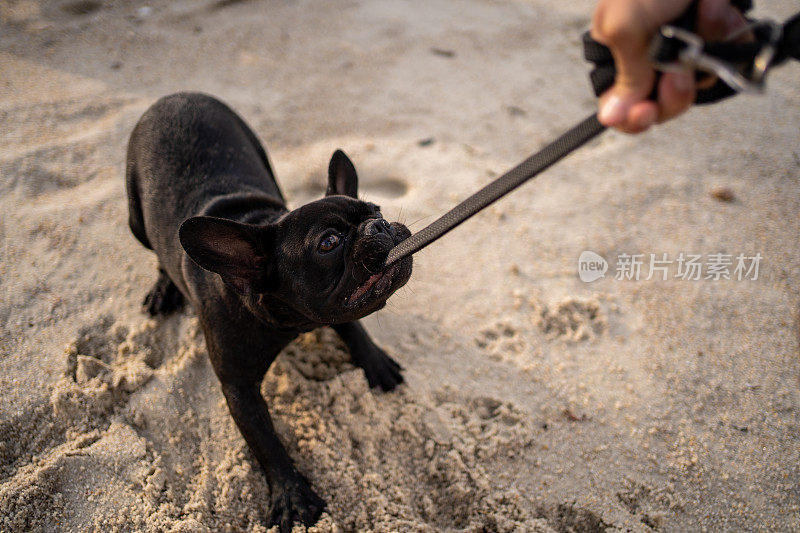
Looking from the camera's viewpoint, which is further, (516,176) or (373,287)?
(373,287)

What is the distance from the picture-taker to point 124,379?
2.88 metres

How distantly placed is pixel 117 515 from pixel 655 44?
2.86m

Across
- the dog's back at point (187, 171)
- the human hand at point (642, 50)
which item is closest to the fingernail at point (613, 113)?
the human hand at point (642, 50)

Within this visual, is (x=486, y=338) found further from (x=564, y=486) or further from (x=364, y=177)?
(x=364, y=177)

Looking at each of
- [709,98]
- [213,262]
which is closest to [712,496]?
[709,98]

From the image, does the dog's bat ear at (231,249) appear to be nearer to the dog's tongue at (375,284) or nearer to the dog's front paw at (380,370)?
the dog's tongue at (375,284)

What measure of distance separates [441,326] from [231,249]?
1597 millimetres

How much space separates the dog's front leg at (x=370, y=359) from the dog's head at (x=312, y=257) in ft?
2.51

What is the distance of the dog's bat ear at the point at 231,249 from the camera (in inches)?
81.8

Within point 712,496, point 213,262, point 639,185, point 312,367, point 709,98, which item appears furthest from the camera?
point 639,185

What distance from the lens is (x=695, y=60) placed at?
136cm

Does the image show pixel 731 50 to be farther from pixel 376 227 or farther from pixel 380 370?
pixel 380 370

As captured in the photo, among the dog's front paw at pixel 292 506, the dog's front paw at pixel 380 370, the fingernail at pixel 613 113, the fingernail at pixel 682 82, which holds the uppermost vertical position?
the fingernail at pixel 682 82

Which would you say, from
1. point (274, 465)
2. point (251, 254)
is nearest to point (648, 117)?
point (251, 254)
